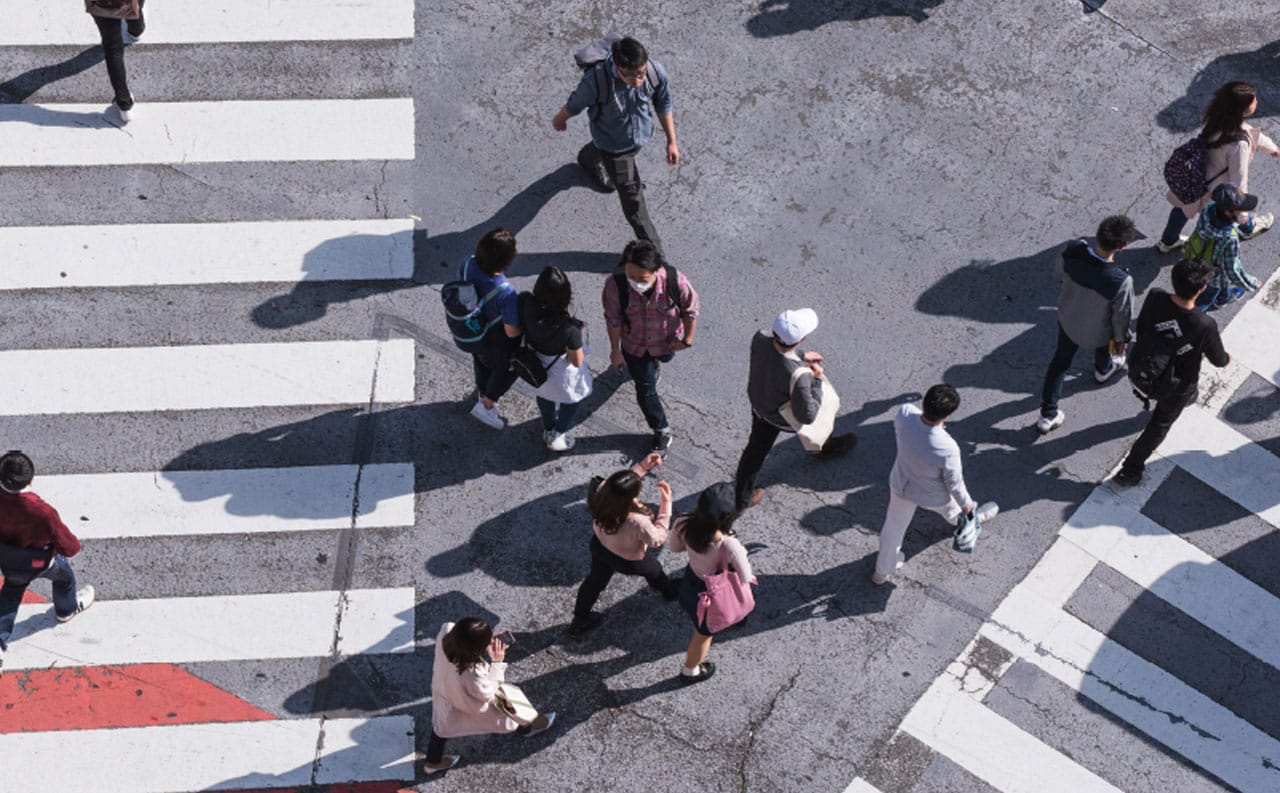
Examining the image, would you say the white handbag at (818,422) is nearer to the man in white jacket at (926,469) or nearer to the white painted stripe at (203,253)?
the man in white jacket at (926,469)

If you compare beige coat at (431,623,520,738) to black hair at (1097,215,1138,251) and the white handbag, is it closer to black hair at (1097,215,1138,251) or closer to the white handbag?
the white handbag

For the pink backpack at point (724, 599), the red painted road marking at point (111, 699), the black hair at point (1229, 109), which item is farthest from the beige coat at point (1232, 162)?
the red painted road marking at point (111, 699)

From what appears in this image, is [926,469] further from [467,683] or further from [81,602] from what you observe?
[81,602]

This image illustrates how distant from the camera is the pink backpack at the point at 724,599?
316 inches

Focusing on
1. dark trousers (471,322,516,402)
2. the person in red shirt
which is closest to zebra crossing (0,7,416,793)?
the person in red shirt

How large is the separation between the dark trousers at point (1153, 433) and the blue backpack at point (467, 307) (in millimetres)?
4495

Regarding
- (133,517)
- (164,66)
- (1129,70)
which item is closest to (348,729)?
(133,517)

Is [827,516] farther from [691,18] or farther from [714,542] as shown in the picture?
[691,18]

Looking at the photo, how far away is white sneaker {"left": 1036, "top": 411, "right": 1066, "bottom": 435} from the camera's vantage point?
33.1 ft

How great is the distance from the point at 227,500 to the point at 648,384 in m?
3.03

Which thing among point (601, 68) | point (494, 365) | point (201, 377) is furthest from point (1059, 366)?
point (201, 377)

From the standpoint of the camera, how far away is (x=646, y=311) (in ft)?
29.4

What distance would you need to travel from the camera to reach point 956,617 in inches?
368

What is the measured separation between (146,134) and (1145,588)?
850cm
